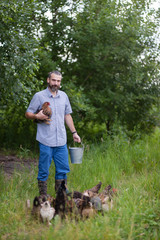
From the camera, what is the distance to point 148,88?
343 inches

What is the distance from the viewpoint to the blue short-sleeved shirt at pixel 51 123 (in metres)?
4.62

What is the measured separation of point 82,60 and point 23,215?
5445mm

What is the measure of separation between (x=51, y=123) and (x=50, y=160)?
1.89ft

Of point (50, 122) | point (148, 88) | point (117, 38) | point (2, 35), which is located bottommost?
point (50, 122)

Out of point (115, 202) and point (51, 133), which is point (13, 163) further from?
point (115, 202)

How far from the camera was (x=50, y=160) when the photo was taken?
4.71 m

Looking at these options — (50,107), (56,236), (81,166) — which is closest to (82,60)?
(81,166)

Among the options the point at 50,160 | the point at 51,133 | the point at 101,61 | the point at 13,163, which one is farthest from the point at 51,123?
the point at 101,61

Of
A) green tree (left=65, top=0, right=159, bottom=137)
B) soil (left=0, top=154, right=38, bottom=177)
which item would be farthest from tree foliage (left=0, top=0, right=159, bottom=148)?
soil (left=0, top=154, right=38, bottom=177)

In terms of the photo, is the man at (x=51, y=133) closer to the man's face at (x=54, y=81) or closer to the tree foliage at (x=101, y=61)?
the man's face at (x=54, y=81)

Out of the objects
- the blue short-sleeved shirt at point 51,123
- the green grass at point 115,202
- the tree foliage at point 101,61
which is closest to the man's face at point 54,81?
the blue short-sleeved shirt at point 51,123

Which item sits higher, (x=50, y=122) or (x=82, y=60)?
(x=82, y=60)

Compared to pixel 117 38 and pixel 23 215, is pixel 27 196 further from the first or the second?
pixel 117 38

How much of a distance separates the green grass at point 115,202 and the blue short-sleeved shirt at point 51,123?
3.00 feet
